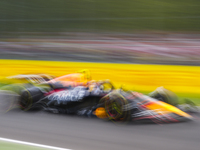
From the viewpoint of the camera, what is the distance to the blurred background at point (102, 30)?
6.93 m

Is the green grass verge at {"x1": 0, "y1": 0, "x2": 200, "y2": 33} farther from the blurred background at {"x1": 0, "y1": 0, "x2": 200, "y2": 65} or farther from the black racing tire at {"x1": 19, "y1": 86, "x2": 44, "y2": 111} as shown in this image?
the black racing tire at {"x1": 19, "y1": 86, "x2": 44, "y2": 111}

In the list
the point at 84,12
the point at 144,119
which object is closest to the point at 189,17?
the point at 84,12

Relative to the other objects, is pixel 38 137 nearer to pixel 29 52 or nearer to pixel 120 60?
pixel 120 60

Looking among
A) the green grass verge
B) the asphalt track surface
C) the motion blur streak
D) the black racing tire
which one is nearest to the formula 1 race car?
the black racing tire

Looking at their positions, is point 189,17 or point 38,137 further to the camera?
point 189,17

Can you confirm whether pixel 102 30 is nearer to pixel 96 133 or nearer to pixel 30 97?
pixel 30 97

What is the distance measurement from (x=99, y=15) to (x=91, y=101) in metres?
4.34

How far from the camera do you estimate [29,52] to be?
27.6ft

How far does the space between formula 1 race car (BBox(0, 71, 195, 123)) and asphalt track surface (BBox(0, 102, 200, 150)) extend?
147 millimetres

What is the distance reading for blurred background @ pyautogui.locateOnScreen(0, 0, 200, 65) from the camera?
273 inches

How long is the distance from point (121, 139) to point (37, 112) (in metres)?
1.94

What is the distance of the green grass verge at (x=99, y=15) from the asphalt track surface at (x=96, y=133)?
11.2 feet

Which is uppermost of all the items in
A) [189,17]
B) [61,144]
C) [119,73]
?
[189,17]

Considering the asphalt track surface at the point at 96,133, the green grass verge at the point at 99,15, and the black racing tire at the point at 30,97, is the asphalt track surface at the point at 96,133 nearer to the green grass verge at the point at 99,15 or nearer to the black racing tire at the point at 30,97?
the black racing tire at the point at 30,97
